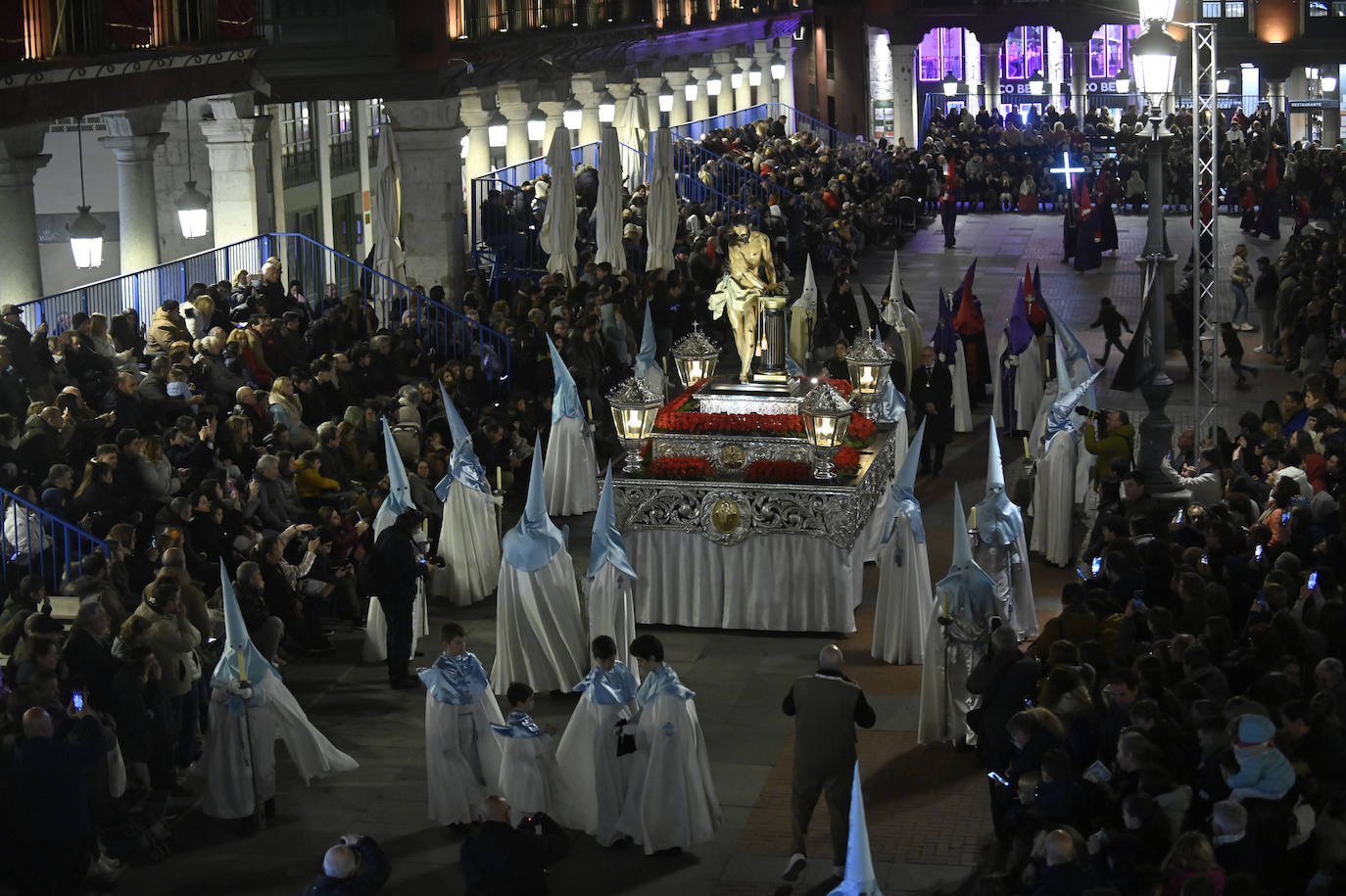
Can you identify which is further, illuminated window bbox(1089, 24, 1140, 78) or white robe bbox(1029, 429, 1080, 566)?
illuminated window bbox(1089, 24, 1140, 78)

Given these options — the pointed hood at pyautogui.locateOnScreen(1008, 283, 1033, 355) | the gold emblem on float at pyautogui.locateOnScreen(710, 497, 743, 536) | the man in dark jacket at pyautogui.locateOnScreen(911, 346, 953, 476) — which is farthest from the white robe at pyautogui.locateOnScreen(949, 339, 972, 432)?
the gold emblem on float at pyautogui.locateOnScreen(710, 497, 743, 536)

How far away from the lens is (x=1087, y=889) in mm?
8875

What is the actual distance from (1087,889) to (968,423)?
1632cm

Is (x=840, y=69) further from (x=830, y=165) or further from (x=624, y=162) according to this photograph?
(x=624, y=162)

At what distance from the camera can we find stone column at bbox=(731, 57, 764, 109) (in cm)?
5828

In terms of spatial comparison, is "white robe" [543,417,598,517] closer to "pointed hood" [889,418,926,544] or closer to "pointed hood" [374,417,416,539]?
"pointed hood" [374,417,416,539]

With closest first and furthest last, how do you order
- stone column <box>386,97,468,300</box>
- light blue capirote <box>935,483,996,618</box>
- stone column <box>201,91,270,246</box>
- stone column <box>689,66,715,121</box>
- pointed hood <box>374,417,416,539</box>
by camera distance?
1. light blue capirote <box>935,483,996,618</box>
2. pointed hood <box>374,417,416,539</box>
3. stone column <box>201,91,270,246</box>
4. stone column <box>386,97,468,300</box>
5. stone column <box>689,66,715,121</box>

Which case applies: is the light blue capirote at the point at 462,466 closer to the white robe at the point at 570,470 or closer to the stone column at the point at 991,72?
the white robe at the point at 570,470

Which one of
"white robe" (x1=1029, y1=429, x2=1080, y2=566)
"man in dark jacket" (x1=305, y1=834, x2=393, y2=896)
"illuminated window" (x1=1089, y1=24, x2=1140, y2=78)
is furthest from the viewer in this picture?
"illuminated window" (x1=1089, y1=24, x2=1140, y2=78)

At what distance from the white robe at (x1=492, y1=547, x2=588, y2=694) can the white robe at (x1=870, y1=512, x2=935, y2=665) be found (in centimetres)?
251

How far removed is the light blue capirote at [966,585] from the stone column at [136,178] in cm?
1335

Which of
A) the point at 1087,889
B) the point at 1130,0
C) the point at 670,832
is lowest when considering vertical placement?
the point at 670,832

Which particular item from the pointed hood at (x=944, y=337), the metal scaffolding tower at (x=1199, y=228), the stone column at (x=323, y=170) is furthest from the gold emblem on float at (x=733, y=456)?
the stone column at (x=323, y=170)

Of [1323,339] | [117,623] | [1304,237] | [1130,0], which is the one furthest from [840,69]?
[117,623]
